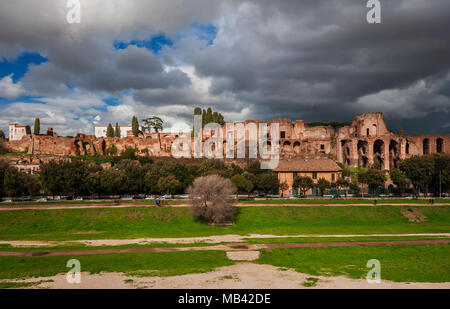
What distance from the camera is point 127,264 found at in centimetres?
1733

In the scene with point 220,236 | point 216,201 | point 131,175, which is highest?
point 131,175

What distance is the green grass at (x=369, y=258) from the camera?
15305 millimetres

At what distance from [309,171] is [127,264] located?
40.6 m

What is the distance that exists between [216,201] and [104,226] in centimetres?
1287

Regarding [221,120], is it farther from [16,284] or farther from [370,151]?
[16,284]

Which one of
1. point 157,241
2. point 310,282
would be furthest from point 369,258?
point 157,241

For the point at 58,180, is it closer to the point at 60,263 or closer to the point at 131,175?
the point at 131,175

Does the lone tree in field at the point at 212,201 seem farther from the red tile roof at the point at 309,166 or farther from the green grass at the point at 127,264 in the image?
Answer: the red tile roof at the point at 309,166

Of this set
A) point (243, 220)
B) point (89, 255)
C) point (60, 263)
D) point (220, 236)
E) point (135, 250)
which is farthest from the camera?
point (243, 220)

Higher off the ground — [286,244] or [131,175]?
[131,175]

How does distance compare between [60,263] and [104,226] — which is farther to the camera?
[104,226]

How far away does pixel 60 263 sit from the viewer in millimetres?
17703

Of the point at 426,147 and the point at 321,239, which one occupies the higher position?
the point at 426,147
